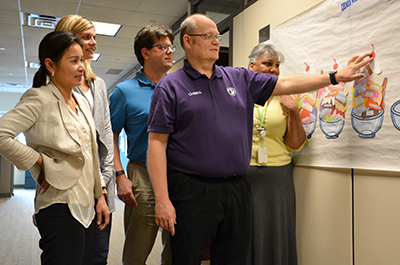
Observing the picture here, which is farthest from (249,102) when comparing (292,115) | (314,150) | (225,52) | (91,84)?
(225,52)

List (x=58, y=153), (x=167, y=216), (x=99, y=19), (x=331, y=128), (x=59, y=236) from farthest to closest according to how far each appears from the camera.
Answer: (x=99, y=19) → (x=331, y=128) → (x=167, y=216) → (x=58, y=153) → (x=59, y=236)

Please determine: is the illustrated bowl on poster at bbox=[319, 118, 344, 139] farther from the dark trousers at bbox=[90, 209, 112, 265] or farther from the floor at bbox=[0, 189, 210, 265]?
the floor at bbox=[0, 189, 210, 265]

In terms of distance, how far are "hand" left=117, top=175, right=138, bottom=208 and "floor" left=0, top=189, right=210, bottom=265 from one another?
148 cm

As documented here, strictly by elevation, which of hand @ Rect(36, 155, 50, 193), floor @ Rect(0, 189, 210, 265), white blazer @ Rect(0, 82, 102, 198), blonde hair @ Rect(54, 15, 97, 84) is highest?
blonde hair @ Rect(54, 15, 97, 84)

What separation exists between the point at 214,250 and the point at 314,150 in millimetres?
835

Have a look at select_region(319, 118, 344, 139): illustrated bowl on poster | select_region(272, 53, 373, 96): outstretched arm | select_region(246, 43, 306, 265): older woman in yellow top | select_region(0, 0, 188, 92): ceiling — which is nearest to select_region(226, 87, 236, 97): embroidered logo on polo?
select_region(272, 53, 373, 96): outstretched arm

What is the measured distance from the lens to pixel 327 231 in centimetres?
185

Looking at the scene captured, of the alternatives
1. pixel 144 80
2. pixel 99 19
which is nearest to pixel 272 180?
pixel 144 80

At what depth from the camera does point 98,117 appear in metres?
1.68

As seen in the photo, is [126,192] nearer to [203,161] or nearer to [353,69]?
[203,161]

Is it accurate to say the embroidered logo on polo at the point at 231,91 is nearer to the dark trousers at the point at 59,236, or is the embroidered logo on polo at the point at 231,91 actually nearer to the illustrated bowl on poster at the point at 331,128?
the illustrated bowl on poster at the point at 331,128

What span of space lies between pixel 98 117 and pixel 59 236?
655mm

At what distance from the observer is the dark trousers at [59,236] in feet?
3.92

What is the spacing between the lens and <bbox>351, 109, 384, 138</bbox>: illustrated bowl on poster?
1528mm
